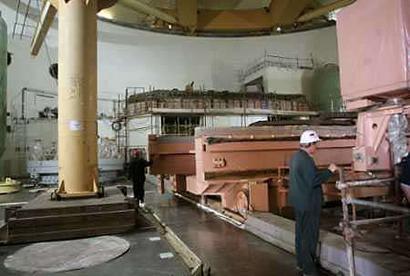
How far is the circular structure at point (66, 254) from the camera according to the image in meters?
3.74

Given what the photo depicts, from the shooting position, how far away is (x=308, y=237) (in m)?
3.35

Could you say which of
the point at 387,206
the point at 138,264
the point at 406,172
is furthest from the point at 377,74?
the point at 138,264

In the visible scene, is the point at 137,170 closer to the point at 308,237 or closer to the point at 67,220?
the point at 67,220

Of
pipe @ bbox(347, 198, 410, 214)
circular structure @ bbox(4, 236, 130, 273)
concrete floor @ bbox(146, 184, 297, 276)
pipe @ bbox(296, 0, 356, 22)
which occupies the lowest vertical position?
concrete floor @ bbox(146, 184, 297, 276)

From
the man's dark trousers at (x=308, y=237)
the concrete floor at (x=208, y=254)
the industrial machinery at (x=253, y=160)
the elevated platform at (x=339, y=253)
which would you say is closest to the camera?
the elevated platform at (x=339, y=253)

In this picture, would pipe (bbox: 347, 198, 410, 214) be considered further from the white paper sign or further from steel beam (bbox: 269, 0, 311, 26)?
steel beam (bbox: 269, 0, 311, 26)

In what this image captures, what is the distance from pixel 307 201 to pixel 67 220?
3.37 metres

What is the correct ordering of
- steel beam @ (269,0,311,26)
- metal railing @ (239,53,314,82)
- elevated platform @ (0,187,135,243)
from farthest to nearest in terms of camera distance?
1. metal railing @ (239,53,314,82)
2. steel beam @ (269,0,311,26)
3. elevated platform @ (0,187,135,243)

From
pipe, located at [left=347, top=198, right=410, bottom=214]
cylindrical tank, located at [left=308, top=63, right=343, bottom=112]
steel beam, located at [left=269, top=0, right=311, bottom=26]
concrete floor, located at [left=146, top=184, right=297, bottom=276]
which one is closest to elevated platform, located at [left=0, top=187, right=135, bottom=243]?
concrete floor, located at [left=146, top=184, right=297, bottom=276]

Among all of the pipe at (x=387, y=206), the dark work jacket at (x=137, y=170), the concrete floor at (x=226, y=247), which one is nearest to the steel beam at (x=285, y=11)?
the dark work jacket at (x=137, y=170)

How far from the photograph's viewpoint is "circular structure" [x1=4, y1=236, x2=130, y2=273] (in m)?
3.74

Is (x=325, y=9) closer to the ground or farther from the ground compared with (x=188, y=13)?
farther from the ground

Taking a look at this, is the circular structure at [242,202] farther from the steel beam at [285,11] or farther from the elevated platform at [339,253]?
the steel beam at [285,11]

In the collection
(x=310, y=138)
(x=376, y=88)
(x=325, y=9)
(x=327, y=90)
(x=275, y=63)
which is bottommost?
(x=310, y=138)
